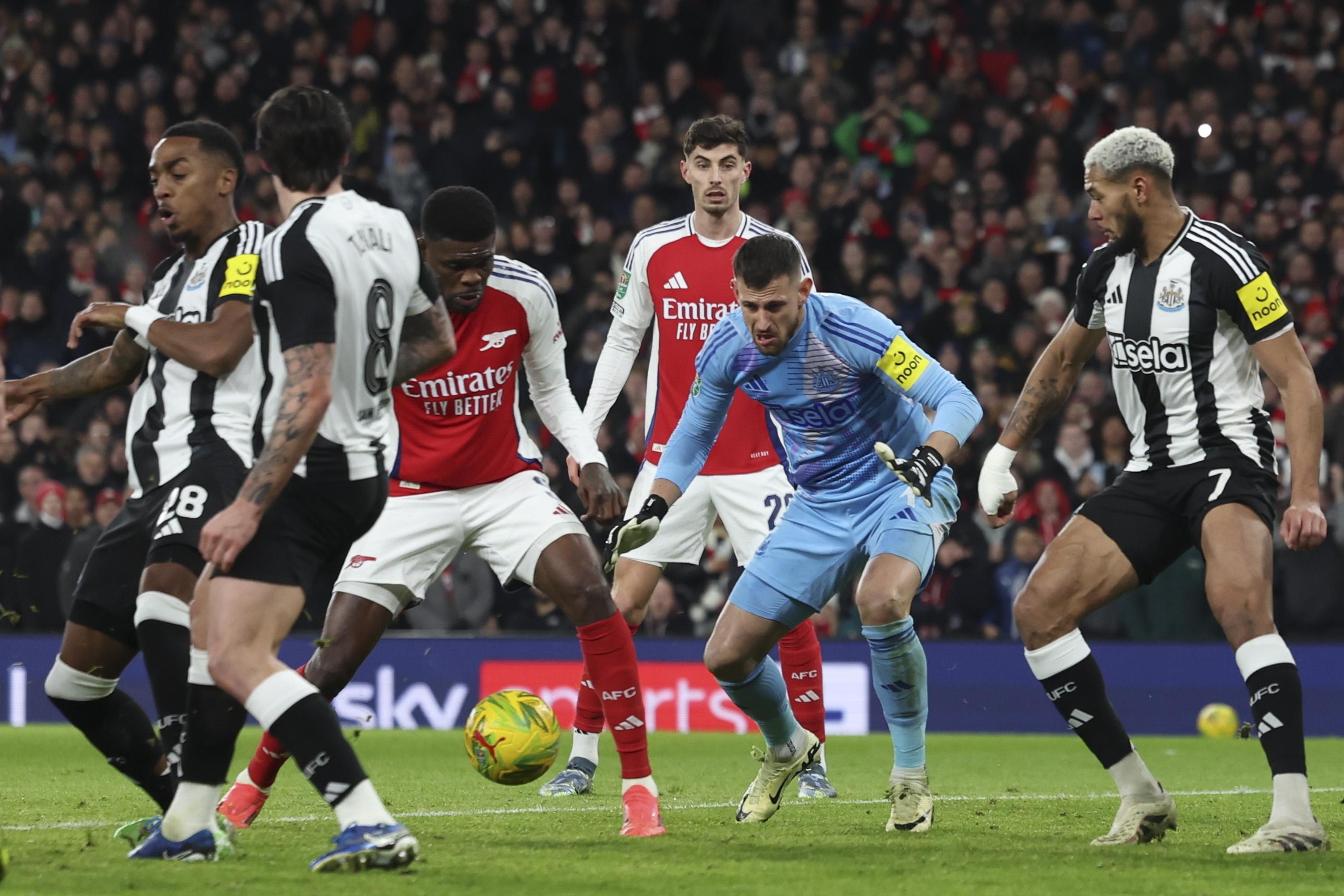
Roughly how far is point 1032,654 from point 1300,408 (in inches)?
48.1

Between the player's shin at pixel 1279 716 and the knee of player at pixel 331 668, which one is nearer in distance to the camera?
the player's shin at pixel 1279 716

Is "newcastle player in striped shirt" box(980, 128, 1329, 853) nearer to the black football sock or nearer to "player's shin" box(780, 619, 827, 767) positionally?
"player's shin" box(780, 619, 827, 767)

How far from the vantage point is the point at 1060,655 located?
614 centimetres

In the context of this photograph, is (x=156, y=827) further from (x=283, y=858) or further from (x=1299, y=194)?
(x=1299, y=194)

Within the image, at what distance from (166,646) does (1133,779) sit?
325 centimetres

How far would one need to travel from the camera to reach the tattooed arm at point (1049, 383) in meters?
6.57

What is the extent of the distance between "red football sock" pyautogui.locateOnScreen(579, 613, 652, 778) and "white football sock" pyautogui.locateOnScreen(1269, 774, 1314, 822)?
2.21 m

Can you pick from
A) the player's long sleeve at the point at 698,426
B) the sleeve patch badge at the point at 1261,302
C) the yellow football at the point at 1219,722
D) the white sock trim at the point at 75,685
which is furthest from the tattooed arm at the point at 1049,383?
the yellow football at the point at 1219,722

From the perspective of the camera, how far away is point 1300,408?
593 cm

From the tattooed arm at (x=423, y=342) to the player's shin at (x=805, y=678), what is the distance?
120 inches

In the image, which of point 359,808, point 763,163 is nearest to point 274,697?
point 359,808

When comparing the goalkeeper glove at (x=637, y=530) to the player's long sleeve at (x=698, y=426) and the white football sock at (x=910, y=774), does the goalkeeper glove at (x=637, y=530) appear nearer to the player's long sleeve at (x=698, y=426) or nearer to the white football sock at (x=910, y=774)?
the player's long sleeve at (x=698, y=426)

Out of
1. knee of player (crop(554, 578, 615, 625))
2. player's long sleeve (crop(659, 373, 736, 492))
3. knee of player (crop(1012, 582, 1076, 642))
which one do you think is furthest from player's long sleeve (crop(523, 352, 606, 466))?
knee of player (crop(1012, 582, 1076, 642))

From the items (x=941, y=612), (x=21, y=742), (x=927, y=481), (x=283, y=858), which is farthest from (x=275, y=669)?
(x=941, y=612)
